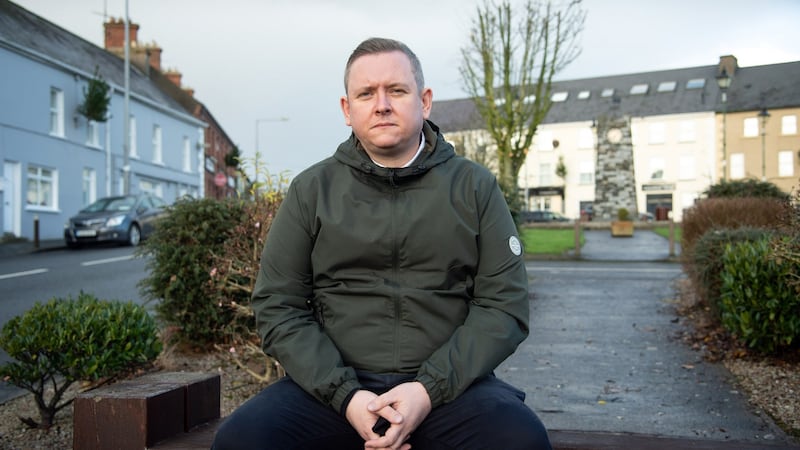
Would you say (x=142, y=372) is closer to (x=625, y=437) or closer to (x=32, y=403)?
(x=32, y=403)

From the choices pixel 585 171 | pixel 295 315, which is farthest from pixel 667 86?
pixel 295 315

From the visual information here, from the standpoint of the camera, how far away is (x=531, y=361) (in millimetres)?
6832

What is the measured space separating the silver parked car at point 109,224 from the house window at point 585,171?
48636 millimetres

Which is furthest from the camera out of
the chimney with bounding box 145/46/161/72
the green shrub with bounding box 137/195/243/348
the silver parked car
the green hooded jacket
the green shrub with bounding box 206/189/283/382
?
the chimney with bounding box 145/46/161/72

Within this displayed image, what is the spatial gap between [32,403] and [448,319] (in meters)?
3.74

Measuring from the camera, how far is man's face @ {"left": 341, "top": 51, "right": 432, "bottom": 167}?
2773 mm

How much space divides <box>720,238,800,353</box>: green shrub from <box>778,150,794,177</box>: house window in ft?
193

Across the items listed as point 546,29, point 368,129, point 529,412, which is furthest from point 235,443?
point 546,29

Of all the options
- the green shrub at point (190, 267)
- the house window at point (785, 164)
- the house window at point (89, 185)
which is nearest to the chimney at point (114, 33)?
the house window at point (89, 185)

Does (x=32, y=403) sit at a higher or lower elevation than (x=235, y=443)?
lower

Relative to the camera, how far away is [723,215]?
11.2 m

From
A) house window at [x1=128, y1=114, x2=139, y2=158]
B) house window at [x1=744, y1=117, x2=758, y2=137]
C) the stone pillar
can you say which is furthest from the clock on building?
house window at [x1=128, y1=114, x2=139, y2=158]

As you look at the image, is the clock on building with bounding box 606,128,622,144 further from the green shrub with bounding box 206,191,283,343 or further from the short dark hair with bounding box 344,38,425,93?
the short dark hair with bounding box 344,38,425,93

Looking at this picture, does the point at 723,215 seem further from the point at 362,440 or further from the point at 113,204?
the point at 113,204
